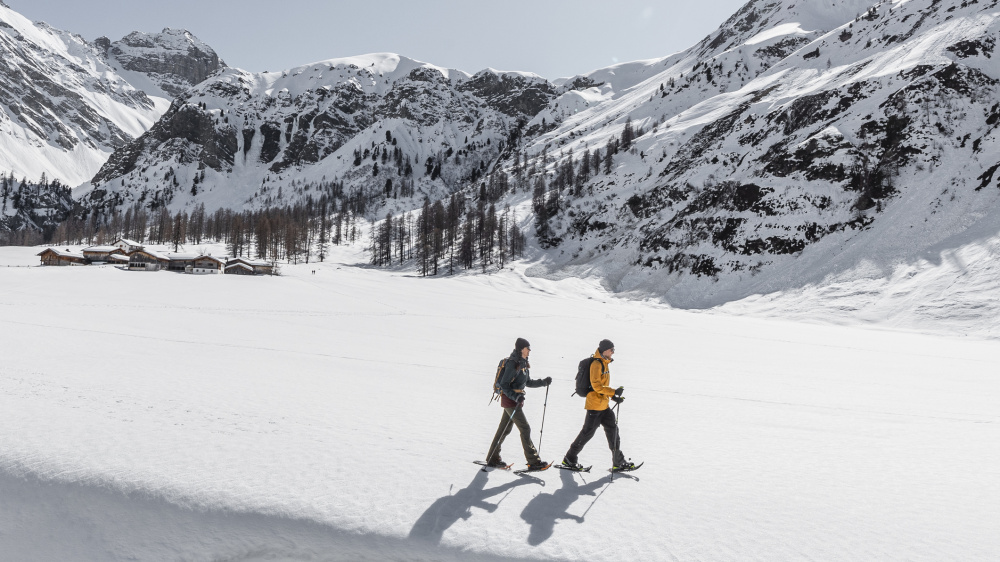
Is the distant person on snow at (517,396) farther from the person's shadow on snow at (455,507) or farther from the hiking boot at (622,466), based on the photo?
the hiking boot at (622,466)

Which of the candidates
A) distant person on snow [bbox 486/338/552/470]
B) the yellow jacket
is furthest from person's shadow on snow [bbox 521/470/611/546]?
the yellow jacket

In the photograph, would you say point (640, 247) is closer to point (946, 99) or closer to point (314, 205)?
point (946, 99)

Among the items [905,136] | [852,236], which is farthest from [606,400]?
[905,136]

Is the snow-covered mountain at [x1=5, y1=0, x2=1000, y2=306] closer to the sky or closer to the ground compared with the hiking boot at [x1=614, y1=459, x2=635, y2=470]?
closer to the sky

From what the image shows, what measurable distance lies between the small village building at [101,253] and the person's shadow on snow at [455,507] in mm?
92127

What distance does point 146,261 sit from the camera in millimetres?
71250

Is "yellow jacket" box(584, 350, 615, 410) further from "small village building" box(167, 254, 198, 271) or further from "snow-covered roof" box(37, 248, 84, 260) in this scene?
"snow-covered roof" box(37, 248, 84, 260)

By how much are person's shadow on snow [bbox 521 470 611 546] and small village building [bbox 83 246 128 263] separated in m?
93.0

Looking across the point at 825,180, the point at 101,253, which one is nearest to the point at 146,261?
the point at 101,253

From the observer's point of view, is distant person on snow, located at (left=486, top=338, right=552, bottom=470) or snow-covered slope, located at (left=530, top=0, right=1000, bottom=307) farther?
snow-covered slope, located at (left=530, top=0, right=1000, bottom=307)

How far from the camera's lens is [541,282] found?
63.3 metres

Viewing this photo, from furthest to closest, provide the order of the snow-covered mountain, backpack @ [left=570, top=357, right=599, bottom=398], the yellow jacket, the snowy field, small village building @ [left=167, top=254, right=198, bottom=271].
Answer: small village building @ [left=167, top=254, right=198, bottom=271]
the snow-covered mountain
backpack @ [left=570, top=357, right=599, bottom=398]
the yellow jacket
the snowy field

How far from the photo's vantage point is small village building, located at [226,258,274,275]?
72062mm

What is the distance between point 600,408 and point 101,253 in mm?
96928
